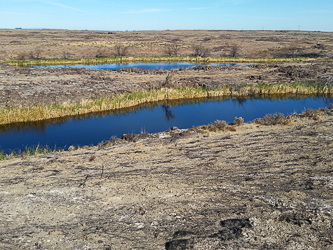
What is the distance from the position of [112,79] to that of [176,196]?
70.6 ft

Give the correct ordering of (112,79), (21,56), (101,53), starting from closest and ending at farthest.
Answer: (112,79)
(21,56)
(101,53)

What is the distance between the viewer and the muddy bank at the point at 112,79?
2177cm

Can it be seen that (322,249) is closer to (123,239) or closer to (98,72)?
(123,239)

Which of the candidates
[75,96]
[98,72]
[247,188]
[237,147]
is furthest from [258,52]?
[247,188]

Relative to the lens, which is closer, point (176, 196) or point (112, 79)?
point (176, 196)

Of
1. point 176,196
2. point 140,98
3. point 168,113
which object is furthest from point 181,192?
point 140,98

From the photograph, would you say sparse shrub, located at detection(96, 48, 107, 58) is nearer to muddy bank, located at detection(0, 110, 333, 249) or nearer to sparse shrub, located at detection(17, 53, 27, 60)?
sparse shrub, located at detection(17, 53, 27, 60)

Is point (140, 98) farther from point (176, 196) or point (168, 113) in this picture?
point (176, 196)

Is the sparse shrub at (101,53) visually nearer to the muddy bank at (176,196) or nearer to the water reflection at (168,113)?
the water reflection at (168,113)

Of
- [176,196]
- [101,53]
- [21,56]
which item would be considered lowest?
[176,196]

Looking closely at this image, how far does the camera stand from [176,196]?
7.45 metres

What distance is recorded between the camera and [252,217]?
6289mm

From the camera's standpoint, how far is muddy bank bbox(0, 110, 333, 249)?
571 cm

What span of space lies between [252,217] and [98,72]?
2718cm
